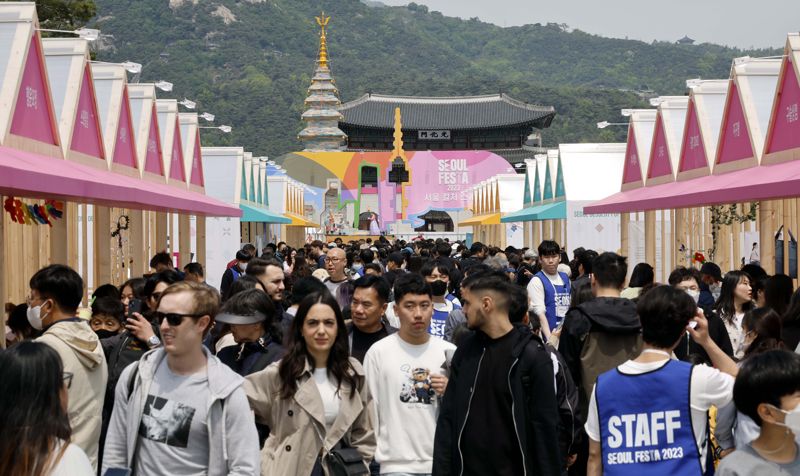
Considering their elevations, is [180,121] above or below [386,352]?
above

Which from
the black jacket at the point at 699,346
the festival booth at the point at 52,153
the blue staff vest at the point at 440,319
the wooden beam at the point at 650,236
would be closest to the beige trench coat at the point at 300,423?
the black jacket at the point at 699,346

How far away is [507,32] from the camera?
558 feet

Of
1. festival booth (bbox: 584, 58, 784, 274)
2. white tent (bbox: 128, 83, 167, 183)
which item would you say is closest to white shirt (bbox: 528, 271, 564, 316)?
festival booth (bbox: 584, 58, 784, 274)

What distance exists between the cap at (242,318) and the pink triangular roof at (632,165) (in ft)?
56.5

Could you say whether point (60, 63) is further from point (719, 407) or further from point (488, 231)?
point (488, 231)

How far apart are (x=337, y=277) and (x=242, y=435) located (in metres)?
6.21

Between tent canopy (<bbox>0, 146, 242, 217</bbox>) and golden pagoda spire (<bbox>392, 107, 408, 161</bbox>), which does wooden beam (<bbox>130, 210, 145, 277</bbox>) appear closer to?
tent canopy (<bbox>0, 146, 242, 217</bbox>)

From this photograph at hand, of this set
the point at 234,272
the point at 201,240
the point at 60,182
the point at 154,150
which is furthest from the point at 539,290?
the point at 201,240

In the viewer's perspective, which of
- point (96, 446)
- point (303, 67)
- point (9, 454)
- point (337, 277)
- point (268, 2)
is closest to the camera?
point (9, 454)

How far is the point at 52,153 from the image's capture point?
38.5 feet

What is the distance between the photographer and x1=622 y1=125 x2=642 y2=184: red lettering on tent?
2216 centimetres

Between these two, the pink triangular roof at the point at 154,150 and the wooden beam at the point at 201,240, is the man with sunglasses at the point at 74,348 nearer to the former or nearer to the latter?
the pink triangular roof at the point at 154,150

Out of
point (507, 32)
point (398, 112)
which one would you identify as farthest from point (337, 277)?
point (507, 32)

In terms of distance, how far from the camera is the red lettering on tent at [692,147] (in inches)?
690
